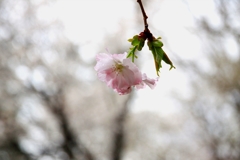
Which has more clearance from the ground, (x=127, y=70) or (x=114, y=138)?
(x=114, y=138)

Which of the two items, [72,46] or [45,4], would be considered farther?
[72,46]

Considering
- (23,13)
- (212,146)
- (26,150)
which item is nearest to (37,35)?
(23,13)

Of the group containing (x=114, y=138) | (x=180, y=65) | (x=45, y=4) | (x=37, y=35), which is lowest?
(x=114, y=138)

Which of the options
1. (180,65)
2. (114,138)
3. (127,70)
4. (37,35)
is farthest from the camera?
(114,138)

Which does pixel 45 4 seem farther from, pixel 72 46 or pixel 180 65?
pixel 180 65

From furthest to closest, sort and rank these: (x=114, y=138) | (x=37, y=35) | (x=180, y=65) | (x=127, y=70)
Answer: (x=114, y=138) < (x=37, y=35) < (x=180, y=65) < (x=127, y=70)
